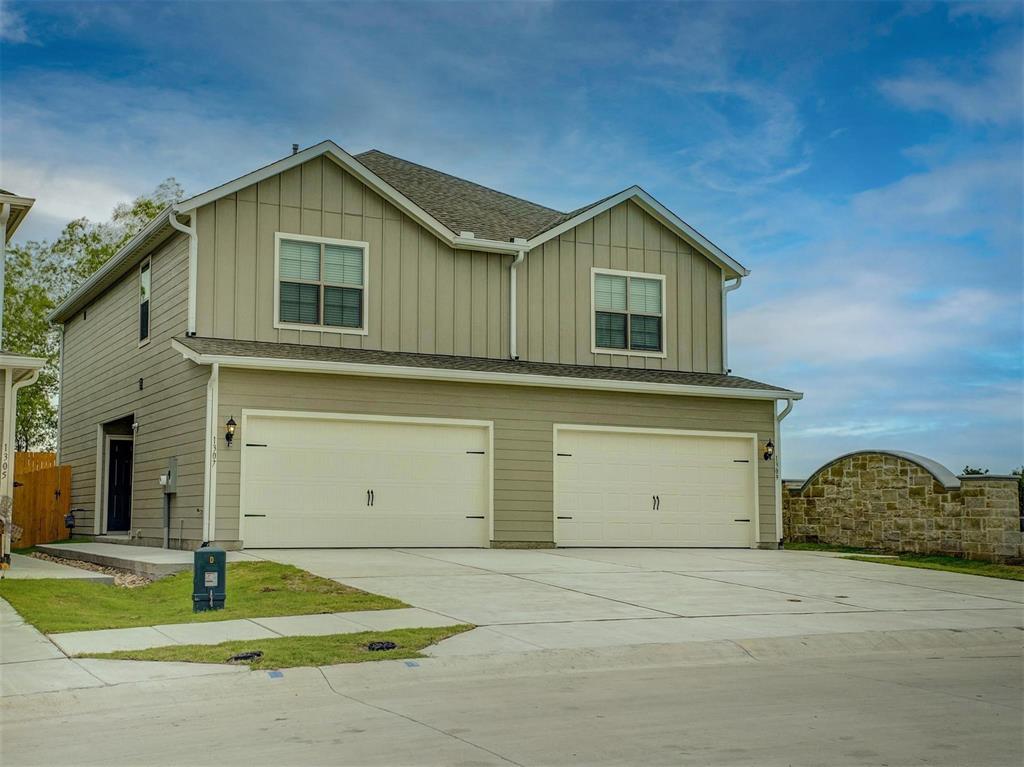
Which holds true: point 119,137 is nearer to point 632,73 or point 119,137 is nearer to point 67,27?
point 67,27

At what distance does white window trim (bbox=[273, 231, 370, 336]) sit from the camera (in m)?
18.6

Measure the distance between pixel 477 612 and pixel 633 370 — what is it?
1074 cm

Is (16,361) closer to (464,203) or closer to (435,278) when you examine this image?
(435,278)

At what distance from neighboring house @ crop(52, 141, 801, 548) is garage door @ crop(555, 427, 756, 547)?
0.04 meters

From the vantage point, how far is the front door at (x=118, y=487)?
23.6m

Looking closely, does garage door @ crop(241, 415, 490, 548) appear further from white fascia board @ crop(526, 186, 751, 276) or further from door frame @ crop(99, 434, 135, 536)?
door frame @ crop(99, 434, 135, 536)

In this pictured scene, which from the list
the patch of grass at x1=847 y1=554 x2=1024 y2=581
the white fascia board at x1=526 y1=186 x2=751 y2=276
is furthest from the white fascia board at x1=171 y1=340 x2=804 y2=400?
the patch of grass at x1=847 y1=554 x2=1024 y2=581

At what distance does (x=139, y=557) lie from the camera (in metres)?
16.3

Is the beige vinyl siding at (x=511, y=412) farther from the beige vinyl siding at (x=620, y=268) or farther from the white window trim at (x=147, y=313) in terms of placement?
the white window trim at (x=147, y=313)

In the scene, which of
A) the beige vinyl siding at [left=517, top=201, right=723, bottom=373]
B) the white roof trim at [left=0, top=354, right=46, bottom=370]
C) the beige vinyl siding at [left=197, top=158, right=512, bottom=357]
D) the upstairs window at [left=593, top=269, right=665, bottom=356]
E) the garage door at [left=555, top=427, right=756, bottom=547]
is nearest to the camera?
the white roof trim at [left=0, top=354, right=46, bottom=370]

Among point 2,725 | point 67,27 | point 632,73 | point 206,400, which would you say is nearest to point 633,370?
point 632,73

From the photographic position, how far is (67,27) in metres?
18.7

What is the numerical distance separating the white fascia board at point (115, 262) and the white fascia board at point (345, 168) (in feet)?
2.33

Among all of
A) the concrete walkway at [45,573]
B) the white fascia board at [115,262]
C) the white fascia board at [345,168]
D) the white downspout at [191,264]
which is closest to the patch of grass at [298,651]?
the concrete walkway at [45,573]
